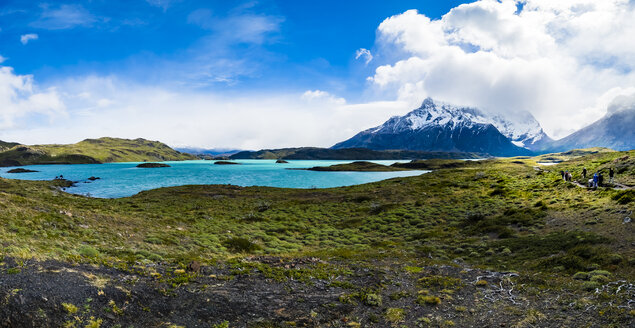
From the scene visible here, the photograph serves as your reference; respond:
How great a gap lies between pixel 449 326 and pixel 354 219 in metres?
35.1

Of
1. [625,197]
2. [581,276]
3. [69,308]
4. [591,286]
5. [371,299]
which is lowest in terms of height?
[371,299]

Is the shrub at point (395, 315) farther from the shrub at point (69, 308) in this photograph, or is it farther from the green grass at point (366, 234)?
the shrub at point (69, 308)

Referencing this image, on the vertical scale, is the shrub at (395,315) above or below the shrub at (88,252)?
below

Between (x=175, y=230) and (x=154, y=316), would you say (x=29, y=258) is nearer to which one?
(x=154, y=316)

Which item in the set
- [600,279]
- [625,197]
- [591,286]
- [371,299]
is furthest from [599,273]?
[625,197]

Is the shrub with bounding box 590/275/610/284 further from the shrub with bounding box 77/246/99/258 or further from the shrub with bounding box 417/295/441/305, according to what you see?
the shrub with bounding box 77/246/99/258

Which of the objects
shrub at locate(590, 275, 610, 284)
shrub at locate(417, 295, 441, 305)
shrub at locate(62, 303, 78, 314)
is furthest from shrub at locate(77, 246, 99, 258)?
shrub at locate(590, 275, 610, 284)

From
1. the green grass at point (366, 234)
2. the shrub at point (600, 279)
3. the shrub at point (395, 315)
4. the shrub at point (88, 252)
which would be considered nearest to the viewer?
the shrub at point (395, 315)

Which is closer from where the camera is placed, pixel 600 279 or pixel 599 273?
pixel 600 279

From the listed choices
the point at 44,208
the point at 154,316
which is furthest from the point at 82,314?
the point at 44,208

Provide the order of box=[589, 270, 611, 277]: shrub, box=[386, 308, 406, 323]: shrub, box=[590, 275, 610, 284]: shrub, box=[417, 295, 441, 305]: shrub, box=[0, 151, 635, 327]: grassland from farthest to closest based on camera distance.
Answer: box=[589, 270, 611, 277]: shrub, box=[417, 295, 441, 305]: shrub, box=[590, 275, 610, 284]: shrub, box=[386, 308, 406, 323]: shrub, box=[0, 151, 635, 327]: grassland

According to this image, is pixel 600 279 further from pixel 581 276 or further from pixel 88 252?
pixel 88 252

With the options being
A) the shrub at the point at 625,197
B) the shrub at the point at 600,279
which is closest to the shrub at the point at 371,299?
the shrub at the point at 600,279

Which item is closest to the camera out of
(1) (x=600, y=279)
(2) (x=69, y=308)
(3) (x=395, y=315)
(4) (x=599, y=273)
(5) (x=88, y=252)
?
(2) (x=69, y=308)
